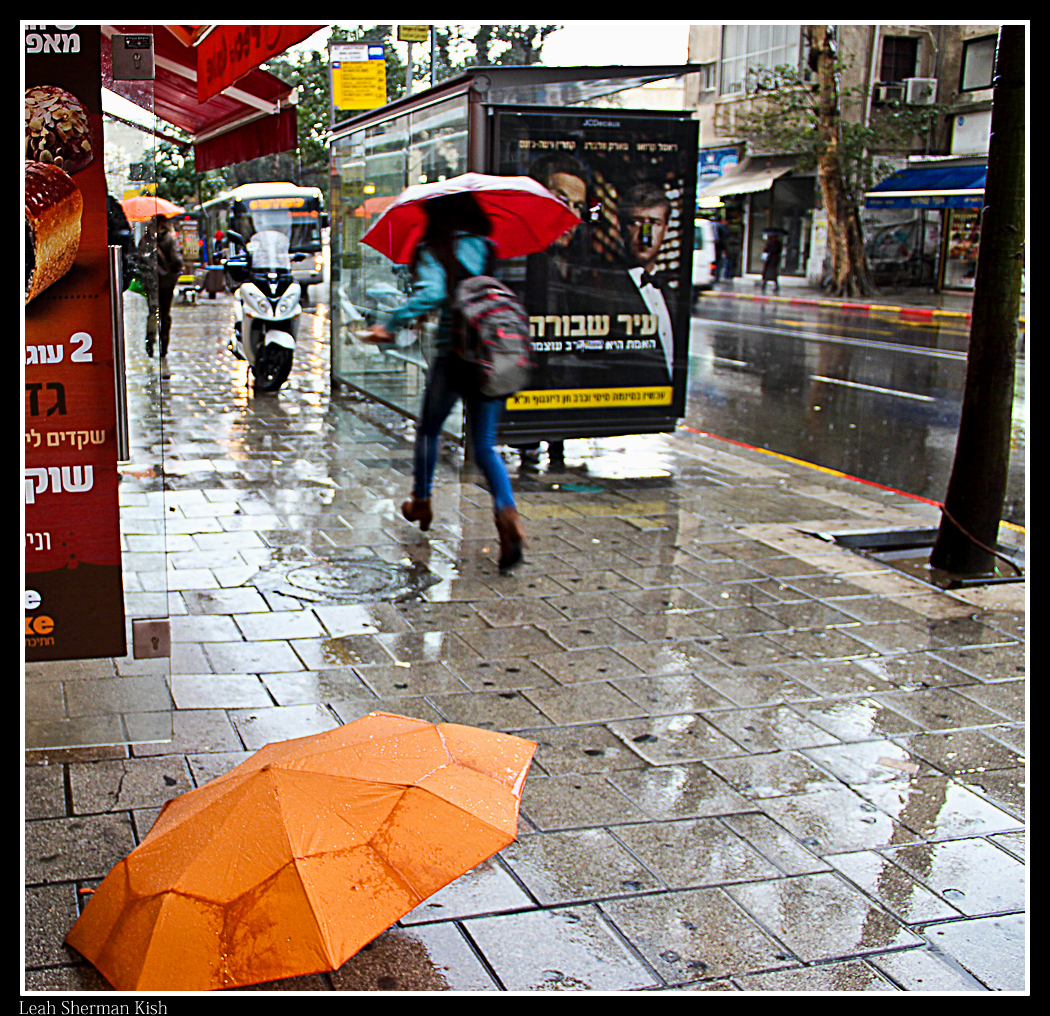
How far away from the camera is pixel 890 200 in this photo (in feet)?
107

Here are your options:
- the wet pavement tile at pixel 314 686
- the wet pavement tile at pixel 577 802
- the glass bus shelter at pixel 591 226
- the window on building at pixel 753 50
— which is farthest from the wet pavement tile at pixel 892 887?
the window on building at pixel 753 50

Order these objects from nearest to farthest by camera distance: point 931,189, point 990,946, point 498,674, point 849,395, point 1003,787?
point 990,946 < point 1003,787 < point 498,674 < point 849,395 < point 931,189

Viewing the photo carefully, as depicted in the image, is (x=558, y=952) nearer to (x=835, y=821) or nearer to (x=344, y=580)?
(x=835, y=821)

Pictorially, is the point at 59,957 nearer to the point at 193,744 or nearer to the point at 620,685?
the point at 193,744

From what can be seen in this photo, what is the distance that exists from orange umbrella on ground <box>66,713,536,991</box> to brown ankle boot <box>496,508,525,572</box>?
6.31 feet

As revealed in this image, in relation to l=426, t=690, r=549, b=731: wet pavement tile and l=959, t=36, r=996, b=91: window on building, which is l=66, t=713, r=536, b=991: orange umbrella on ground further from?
l=959, t=36, r=996, b=91: window on building

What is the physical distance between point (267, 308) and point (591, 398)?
5.40 meters

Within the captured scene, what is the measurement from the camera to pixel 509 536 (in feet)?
16.1

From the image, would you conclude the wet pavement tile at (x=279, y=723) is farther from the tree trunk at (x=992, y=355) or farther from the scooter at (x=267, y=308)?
the scooter at (x=267, y=308)

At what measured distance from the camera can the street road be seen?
10.6 meters

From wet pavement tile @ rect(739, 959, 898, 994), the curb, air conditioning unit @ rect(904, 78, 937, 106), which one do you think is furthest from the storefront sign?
air conditioning unit @ rect(904, 78, 937, 106)

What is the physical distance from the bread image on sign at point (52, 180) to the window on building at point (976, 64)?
34.5 metres

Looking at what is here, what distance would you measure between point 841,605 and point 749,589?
503mm

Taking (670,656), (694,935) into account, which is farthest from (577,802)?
(670,656)
